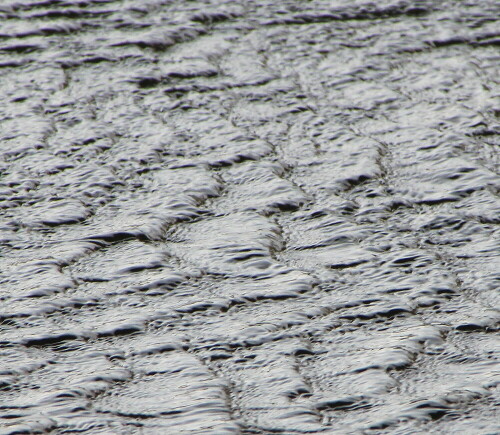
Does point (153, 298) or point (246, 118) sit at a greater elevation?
point (246, 118)

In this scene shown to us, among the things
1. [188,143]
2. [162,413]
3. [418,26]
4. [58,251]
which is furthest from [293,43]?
[162,413]

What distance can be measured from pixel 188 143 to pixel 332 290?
43 centimetres

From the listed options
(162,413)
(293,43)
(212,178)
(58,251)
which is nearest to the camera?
(162,413)

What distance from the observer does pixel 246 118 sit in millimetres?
1368

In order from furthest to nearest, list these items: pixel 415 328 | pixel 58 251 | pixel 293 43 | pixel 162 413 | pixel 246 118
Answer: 1. pixel 293 43
2. pixel 246 118
3. pixel 58 251
4. pixel 415 328
5. pixel 162 413

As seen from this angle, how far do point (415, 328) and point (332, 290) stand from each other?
115 millimetres

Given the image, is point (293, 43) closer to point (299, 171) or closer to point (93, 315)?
point (299, 171)

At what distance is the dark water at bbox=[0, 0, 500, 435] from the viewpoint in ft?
2.67

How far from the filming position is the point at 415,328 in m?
0.90

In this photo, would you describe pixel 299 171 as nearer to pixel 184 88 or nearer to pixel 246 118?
pixel 246 118

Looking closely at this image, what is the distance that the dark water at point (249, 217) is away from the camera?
32.0 inches

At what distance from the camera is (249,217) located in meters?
1.12

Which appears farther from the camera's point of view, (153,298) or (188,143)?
(188,143)

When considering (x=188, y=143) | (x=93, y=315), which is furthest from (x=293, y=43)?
(x=93, y=315)
